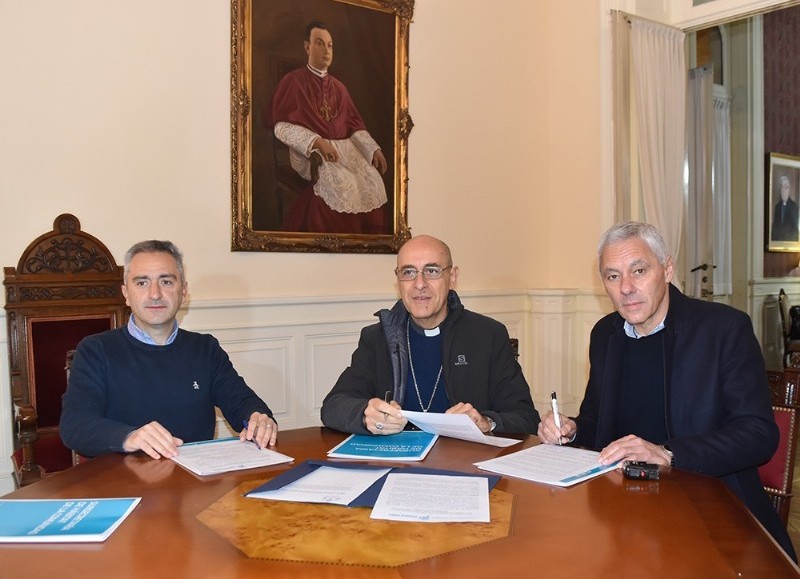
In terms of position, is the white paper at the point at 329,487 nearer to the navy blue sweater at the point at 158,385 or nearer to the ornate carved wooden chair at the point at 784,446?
the navy blue sweater at the point at 158,385

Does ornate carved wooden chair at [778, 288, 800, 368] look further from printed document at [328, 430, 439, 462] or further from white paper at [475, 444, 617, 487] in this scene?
printed document at [328, 430, 439, 462]

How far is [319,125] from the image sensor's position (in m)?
4.78

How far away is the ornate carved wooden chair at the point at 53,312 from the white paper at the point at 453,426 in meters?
2.04

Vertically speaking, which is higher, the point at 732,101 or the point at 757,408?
the point at 732,101

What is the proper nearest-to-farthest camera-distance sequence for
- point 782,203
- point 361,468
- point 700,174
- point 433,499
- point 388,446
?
point 433,499 < point 361,468 < point 388,446 < point 700,174 < point 782,203

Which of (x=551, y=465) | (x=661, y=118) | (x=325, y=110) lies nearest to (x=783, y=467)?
(x=551, y=465)

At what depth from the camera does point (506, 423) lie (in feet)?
8.07

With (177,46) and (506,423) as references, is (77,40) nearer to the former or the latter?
(177,46)

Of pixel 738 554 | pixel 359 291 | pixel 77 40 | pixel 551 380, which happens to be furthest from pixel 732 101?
pixel 738 554

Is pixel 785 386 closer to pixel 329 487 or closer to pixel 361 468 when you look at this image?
pixel 361 468

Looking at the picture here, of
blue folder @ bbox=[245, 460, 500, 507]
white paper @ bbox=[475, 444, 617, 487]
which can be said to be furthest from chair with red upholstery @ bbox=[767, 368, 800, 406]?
blue folder @ bbox=[245, 460, 500, 507]

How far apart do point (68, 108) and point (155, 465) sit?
2666 millimetres

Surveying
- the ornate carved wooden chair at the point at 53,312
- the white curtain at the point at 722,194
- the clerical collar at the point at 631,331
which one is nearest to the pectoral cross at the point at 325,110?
the ornate carved wooden chair at the point at 53,312

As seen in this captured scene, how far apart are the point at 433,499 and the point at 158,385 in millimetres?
1319
